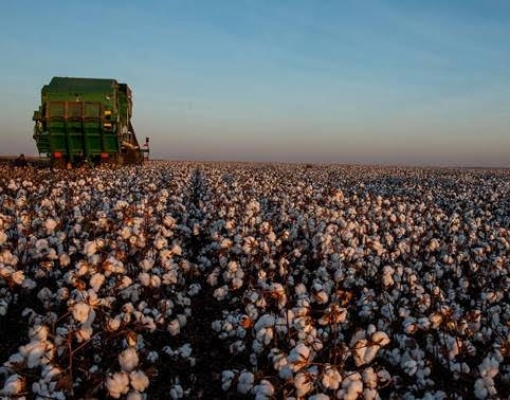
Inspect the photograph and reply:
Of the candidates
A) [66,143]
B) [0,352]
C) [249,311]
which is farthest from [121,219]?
[66,143]

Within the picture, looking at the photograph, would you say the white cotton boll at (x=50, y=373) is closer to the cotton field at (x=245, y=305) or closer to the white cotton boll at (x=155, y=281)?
the cotton field at (x=245, y=305)

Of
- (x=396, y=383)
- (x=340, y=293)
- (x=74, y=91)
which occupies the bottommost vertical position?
(x=396, y=383)

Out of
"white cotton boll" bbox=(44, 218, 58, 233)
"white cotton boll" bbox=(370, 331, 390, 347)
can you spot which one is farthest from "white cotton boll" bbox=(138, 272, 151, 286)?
"white cotton boll" bbox=(370, 331, 390, 347)

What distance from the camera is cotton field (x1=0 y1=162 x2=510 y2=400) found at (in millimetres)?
4852

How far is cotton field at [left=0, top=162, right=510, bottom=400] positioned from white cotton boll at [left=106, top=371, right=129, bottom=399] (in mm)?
11

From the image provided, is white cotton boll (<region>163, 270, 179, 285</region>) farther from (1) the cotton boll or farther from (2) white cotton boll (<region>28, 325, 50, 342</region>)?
(1) the cotton boll

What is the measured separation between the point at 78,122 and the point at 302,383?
23061 millimetres

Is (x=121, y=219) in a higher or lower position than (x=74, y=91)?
lower

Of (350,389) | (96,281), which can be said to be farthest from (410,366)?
(96,281)

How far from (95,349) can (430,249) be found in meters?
7.00

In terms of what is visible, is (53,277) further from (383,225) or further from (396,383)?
(383,225)

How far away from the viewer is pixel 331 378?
448 cm

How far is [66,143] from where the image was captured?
Answer: 26.1m

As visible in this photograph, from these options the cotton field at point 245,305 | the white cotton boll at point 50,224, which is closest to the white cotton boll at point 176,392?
the cotton field at point 245,305
